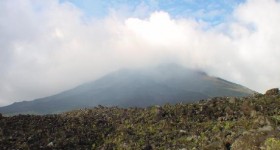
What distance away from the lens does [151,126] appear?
3475 centimetres

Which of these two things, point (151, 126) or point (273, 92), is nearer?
point (151, 126)

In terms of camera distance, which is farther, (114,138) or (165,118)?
(165,118)

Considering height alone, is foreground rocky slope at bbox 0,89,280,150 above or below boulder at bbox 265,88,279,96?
below

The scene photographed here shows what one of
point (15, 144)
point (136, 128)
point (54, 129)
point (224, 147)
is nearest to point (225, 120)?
point (136, 128)

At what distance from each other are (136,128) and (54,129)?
20.6 feet

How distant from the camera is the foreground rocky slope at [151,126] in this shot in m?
30.5

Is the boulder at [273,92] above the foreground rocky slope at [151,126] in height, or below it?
above

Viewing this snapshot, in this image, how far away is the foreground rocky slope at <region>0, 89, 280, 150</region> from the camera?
3048 cm

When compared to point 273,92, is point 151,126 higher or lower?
lower

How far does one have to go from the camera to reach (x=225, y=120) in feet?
112

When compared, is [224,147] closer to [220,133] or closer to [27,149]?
[220,133]

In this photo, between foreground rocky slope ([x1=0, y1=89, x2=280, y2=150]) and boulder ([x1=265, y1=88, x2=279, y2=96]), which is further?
boulder ([x1=265, y1=88, x2=279, y2=96])

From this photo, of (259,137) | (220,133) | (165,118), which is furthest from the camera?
(165,118)

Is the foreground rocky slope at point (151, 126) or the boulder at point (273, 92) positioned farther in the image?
the boulder at point (273, 92)
